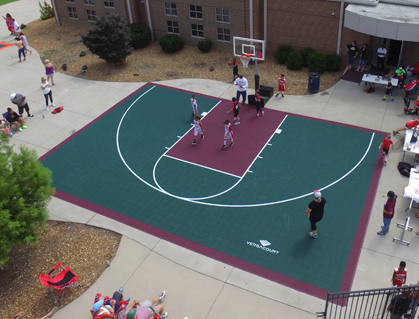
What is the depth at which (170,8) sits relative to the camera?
92.0ft

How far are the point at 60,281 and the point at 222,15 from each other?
19.2 meters

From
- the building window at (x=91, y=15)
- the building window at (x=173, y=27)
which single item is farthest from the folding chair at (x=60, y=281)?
the building window at (x=91, y=15)

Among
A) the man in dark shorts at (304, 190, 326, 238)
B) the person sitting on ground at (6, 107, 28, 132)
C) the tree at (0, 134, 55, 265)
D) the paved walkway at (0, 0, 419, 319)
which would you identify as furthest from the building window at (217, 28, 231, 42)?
the tree at (0, 134, 55, 265)

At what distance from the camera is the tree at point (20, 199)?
467 inches

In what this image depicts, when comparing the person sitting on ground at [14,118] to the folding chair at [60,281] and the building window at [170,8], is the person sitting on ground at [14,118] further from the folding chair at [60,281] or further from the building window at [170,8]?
the building window at [170,8]

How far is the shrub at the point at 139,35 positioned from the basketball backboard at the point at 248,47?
761 cm

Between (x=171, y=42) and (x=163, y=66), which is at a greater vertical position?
(x=171, y=42)

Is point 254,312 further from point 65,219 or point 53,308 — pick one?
point 65,219

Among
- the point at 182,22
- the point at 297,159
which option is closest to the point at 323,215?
the point at 297,159

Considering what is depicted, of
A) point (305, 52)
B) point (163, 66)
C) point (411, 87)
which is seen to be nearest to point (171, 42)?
point (163, 66)

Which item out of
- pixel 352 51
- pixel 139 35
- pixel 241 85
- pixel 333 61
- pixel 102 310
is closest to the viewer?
pixel 102 310

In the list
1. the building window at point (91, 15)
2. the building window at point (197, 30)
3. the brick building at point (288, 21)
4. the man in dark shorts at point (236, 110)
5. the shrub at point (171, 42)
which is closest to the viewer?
the man in dark shorts at point (236, 110)

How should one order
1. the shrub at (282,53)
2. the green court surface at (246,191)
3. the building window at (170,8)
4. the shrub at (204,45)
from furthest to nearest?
1. the building window at (170,8)
2. the shrub at (204,45)
3. the shrub at (282,53)
4. the green court surface at (246,191)

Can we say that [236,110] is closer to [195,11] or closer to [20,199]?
[195,11]
